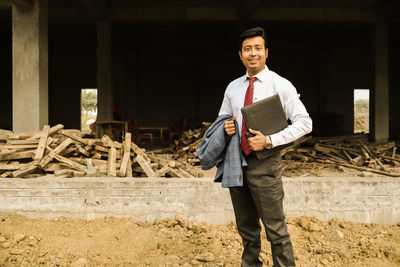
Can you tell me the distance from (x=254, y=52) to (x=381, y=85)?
12.0 m

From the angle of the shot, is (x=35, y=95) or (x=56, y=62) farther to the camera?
(x=56, y=62)

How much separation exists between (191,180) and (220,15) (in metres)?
9.35

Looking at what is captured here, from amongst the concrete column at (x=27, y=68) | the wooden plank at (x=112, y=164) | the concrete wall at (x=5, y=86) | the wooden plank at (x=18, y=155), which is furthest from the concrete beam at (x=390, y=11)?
the concrete wall at (x=5, y=86)

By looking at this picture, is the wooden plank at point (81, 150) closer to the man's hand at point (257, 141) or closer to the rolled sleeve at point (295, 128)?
the man's hand at point (257, 141)

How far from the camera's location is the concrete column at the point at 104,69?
1147 cm

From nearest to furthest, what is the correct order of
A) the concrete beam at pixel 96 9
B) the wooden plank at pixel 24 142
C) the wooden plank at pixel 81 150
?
the wooden plank at pixel 24 142, the wooden plank at pixel 81 150, the concrete beam at pixel 96 9

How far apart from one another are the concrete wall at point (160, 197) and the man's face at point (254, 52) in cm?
195

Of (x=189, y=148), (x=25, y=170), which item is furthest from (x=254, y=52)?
(x=189, y=148)

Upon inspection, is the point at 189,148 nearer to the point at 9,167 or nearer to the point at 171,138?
the point at 171,138

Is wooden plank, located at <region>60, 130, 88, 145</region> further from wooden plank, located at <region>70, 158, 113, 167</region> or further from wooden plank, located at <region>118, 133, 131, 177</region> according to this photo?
wooden plank, located at <region>118, 133, 131, 177</region>

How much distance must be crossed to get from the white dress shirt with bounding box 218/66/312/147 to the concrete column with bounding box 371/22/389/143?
11526 millimetres

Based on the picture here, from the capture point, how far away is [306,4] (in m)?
11.2

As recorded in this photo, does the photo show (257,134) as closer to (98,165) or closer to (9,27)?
(98,165)

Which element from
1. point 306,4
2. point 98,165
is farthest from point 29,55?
point 306,4
